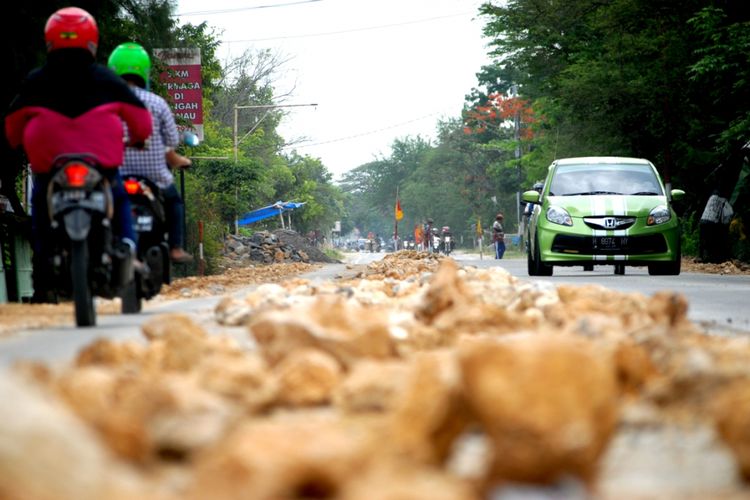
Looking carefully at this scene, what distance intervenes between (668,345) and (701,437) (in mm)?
1313

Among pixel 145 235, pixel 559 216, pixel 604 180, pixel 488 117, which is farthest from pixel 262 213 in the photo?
pixel 145 235

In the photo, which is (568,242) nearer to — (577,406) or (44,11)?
(44,11)

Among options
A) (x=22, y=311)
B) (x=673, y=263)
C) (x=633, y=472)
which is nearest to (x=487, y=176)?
(x=673, y=263)

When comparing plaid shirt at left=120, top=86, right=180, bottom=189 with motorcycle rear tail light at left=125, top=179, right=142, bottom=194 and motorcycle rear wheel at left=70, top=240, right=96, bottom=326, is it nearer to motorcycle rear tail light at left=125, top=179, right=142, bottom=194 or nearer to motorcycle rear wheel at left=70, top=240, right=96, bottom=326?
motorcycle rear tail light at left=125, top=179, right=142, bottom=194

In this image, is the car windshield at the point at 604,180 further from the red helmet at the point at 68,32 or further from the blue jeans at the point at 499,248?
the blue jeans at the point at 499,248

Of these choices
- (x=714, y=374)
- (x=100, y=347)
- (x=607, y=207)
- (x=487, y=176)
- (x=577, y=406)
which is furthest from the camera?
(x=487, y=176)

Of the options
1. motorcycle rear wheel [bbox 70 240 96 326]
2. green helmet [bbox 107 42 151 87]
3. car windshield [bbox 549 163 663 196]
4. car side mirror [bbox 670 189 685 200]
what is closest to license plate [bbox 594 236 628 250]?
car windshield [bbox 549 163 663 196]

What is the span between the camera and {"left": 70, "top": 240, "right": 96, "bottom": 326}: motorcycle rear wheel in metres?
8.30

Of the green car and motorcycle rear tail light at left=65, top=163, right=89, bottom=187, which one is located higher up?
motorcycle rear tail light at left=65, top=163, right=89, bottom=187

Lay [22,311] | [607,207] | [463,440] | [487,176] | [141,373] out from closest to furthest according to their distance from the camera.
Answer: [463,440], [141,373], [22,311], [607,207], [487,176]

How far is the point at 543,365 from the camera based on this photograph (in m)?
3.30

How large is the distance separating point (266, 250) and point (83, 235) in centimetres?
4013

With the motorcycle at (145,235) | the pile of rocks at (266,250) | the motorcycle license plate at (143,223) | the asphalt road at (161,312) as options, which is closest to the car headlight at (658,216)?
the asphalt road at (161,312)

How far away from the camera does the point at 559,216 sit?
66.9 feet
